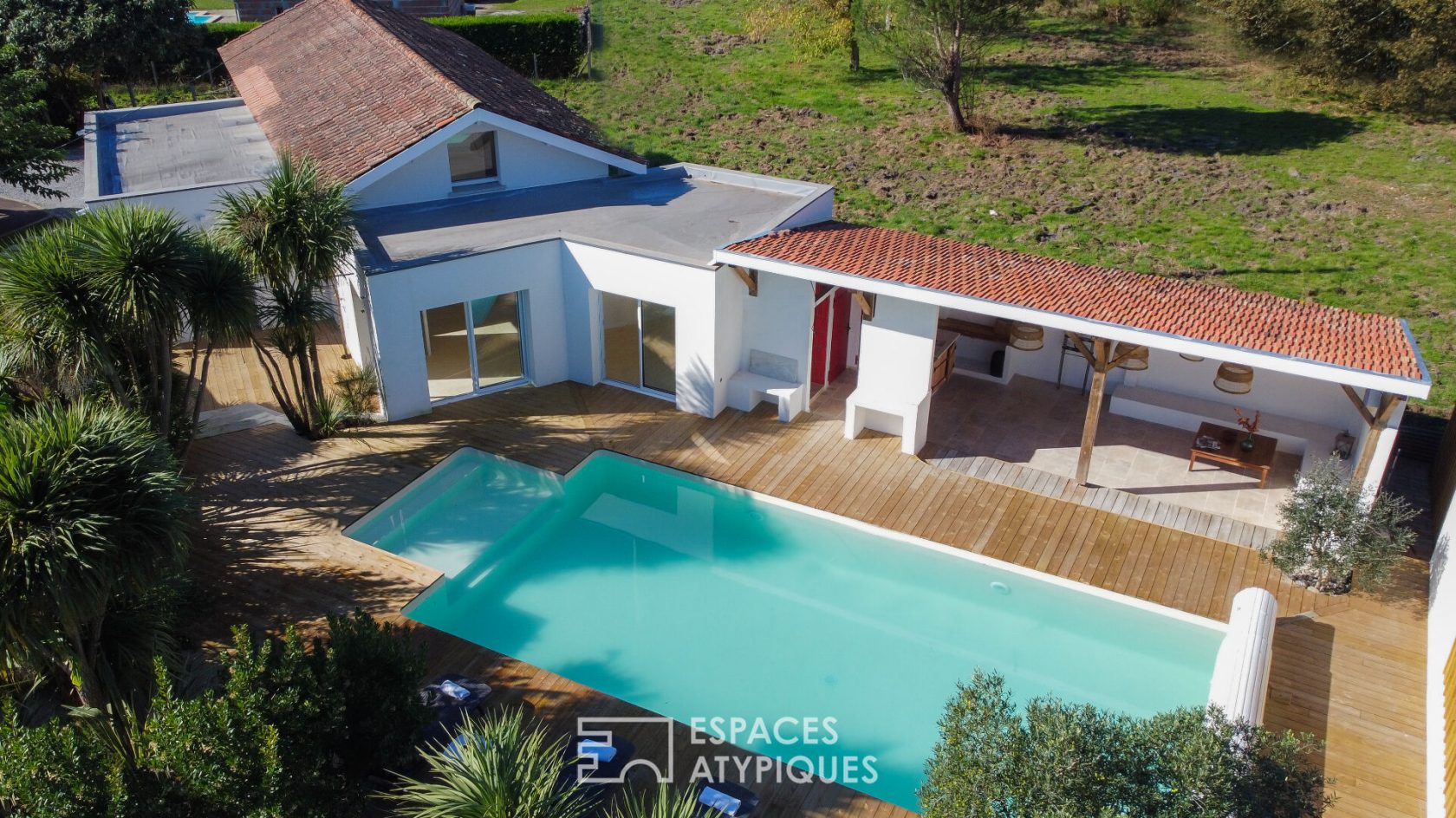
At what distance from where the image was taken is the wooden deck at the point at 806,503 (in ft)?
39.1

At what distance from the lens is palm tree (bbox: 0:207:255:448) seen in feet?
42.5

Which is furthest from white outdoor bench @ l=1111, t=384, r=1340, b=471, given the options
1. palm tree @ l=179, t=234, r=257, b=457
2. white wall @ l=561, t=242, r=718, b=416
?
palm tree @ l=179, t=234, r=257, b=457

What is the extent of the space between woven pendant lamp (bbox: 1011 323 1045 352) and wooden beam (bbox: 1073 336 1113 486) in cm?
289

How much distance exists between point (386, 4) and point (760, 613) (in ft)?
122

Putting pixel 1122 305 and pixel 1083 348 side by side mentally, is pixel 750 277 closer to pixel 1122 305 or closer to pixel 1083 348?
pixel 1083 348

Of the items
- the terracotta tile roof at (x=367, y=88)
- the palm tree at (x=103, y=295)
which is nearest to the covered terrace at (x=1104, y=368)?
the terracotta tile roof at (x=367, y=88)

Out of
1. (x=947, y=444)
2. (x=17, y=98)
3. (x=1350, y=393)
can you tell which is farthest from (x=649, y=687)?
(x=17, y=98)

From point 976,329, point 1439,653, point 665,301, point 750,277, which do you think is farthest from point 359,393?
point 1439,653

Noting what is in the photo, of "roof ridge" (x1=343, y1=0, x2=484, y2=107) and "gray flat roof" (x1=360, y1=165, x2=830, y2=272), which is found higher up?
"roof ridge" (x1=343, y1=0, x2=484, y2=107)

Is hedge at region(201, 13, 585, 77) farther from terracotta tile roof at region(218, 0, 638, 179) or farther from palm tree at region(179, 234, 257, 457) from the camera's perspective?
palm tree at region(179, 234, 257, 457)

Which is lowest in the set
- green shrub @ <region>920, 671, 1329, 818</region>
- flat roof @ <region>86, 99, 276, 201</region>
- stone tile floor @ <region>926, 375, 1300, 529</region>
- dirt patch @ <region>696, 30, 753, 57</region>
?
stone tile floor @ <region>926, 375, 1300, 529</region>

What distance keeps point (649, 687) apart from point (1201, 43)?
3932cm

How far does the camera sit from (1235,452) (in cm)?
1623

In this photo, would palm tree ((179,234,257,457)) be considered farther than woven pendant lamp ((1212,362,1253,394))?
No
